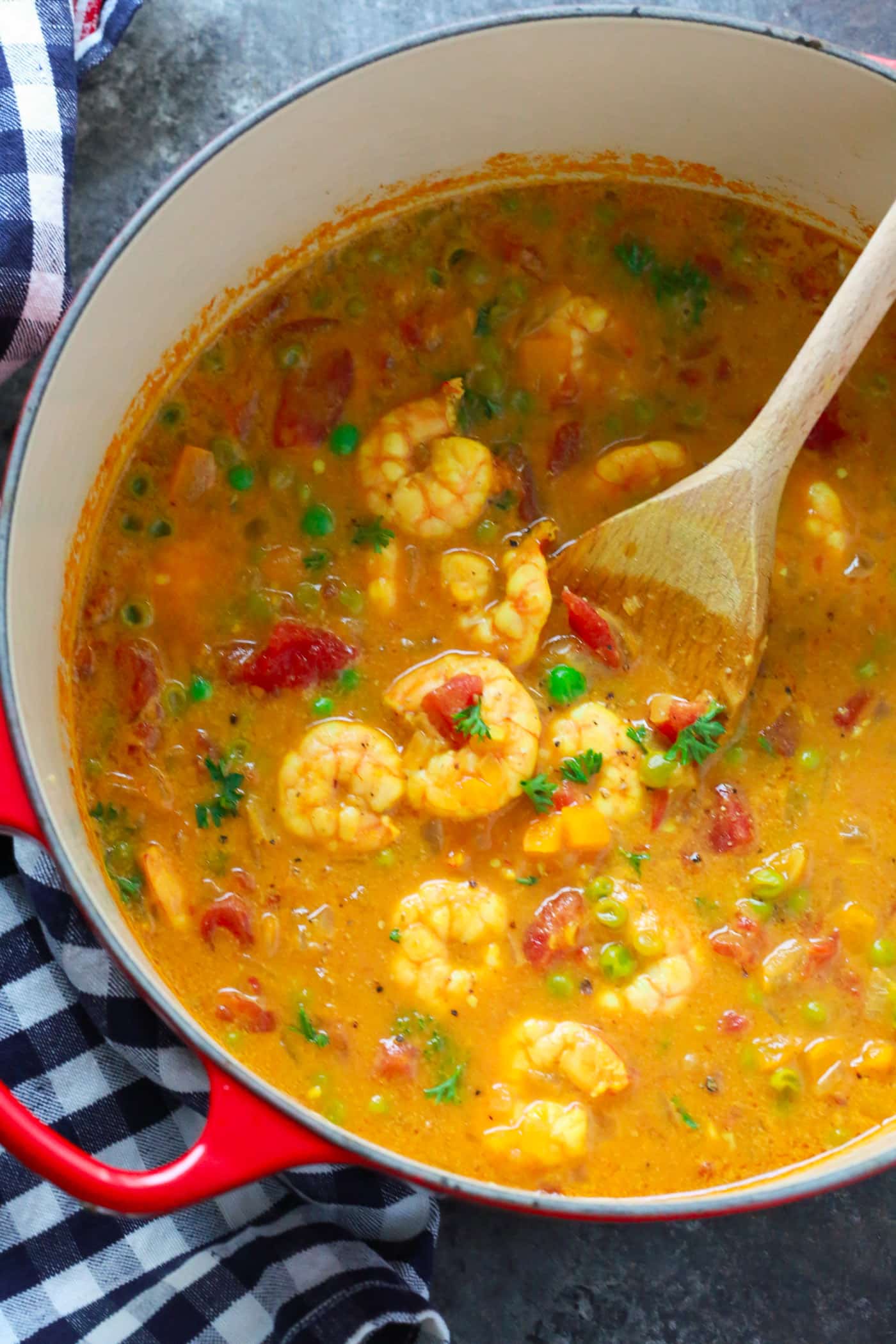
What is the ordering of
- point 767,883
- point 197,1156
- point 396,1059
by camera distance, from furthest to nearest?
point 767,883
point 396,1059
point 197,1156

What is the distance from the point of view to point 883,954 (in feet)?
8.13

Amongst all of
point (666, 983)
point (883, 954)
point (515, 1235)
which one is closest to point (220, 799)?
point (666, 983)

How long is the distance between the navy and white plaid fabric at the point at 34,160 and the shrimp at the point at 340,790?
0.93 metres

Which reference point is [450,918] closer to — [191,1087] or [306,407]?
[191,1087]

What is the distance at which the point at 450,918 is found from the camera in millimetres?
2373

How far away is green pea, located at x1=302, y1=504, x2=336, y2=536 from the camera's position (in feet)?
8.11

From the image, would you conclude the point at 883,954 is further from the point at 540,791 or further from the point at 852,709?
the point at 540,791

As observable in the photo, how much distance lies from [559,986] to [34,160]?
1.79m

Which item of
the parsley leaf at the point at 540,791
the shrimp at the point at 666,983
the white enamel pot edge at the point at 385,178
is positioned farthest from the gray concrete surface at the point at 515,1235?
the parsley leaf at the point at 540,791

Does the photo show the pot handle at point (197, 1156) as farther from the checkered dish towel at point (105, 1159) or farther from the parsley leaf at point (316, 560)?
the parsley leaf at point (316, 560)

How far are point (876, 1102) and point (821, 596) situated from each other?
0.98 m

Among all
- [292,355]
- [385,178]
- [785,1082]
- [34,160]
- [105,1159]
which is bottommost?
[785,1082]

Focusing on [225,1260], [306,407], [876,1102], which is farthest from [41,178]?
[876,1102]

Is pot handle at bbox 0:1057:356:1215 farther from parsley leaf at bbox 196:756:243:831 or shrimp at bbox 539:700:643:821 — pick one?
shrimp at bbox 539:700:643:821
